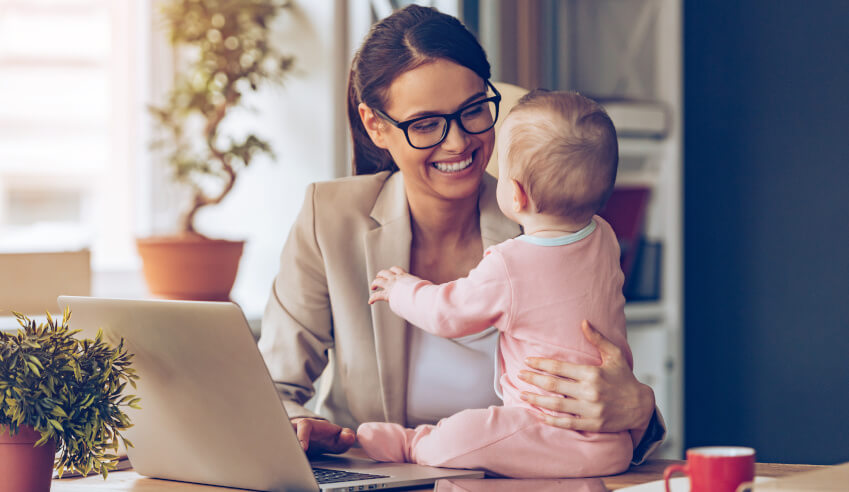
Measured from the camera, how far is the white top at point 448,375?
5.41 ft

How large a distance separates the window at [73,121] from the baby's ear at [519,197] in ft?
7.44

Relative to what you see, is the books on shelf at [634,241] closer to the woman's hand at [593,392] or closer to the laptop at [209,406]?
the woman's hand at [593,392]

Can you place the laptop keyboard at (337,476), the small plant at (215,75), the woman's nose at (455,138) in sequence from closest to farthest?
the laptop keyboard at (337,476)
the woman's nose at (455,138)
the small plant at (215,75)

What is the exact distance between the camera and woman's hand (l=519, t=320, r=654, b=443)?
1157mm

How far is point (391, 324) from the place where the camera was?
1.62 meters

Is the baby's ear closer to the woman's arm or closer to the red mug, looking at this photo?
the woman's arm

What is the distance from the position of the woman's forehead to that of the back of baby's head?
0.28 meters

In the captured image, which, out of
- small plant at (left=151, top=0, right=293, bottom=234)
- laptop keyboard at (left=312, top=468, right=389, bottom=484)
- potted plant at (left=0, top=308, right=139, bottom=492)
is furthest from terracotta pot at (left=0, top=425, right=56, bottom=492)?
small plant at (left=151, top=0, right=293, bottom=234)

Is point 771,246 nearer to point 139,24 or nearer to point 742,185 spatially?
point 742,185

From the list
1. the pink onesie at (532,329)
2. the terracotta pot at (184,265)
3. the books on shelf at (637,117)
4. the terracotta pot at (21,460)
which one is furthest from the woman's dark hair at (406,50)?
the books on shelf at (637,117)

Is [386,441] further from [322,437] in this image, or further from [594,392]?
[594,392]

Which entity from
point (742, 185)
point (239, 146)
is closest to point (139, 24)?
point (239, 146)

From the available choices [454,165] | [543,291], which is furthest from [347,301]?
[543,291]

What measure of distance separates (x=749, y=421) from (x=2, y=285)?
8.93ft
